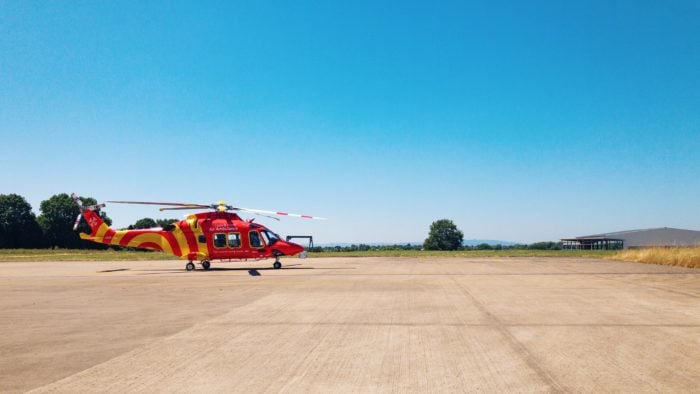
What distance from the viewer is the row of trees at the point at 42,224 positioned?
322 feet

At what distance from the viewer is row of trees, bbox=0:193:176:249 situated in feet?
322

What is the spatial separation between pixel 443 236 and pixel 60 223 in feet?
Result: 310

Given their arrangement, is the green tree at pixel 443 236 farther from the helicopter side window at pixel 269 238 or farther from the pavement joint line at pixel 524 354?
the pavement joint line at pixel 524 354

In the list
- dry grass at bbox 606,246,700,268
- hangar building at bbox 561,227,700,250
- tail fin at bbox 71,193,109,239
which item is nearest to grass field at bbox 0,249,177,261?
tail fin at bbox 71,193,109,239

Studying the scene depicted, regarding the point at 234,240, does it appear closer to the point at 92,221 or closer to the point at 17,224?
the point at 92,221

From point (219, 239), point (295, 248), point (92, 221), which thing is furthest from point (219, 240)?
point (92, 221)

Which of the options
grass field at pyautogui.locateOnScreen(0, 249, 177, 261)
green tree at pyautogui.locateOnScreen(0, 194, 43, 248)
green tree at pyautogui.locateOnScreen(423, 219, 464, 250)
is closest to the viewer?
grass field at pyautogui.locateOnScreen(0, 249, 177, 261)

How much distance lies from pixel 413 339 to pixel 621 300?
25.1 ft

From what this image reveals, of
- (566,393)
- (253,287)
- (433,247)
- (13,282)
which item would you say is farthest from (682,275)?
(433,247)

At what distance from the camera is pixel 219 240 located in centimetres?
2781

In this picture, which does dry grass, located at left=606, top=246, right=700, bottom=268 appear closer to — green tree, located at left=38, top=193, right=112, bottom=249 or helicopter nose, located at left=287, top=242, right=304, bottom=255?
helicopter nose, located at left=287, top=242, right=304, bottom=255

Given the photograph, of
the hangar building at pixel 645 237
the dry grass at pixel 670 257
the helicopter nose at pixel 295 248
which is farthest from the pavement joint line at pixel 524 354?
the hangar building at pixel 645 237

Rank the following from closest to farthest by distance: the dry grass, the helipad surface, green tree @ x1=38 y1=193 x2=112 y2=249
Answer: the helipad surface → the dry grass → green tree @ x1=38 y1=193 x2=112 y2=249

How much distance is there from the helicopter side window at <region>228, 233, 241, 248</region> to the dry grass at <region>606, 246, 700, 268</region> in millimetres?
24128
